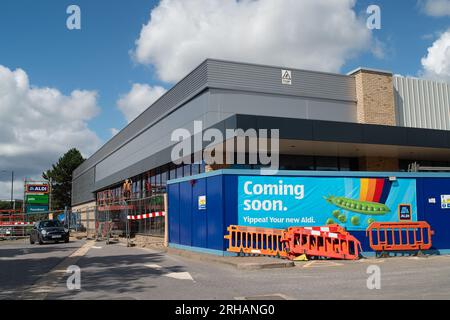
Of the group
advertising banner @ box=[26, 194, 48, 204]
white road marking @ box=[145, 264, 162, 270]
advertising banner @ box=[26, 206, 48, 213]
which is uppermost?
advertising banner @ box=[26, 194, 48, 204]

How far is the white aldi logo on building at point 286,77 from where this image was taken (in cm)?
2506

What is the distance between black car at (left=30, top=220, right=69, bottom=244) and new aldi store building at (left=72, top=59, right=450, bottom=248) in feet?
9.29

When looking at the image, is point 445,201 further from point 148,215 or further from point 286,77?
point 148,215

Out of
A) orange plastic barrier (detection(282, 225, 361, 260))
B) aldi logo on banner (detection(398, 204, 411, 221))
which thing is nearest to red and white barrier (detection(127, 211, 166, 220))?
orange plastic barrier (detection(282, 225, 361, 260))

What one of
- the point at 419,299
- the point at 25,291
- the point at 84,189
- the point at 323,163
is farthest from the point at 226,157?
the point at 84,189

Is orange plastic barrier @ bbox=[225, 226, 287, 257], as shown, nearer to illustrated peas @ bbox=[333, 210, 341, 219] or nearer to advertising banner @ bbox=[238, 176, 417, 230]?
advertising banner @ bbox=[238, 176, 417, 230]

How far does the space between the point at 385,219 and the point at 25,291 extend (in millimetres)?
11261

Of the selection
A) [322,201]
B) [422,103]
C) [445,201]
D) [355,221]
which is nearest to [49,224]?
[322,201]

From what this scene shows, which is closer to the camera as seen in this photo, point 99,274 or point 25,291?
point 25,291

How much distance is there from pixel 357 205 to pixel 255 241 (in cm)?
372

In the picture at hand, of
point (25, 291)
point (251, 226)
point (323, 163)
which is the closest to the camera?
point (25, 291)

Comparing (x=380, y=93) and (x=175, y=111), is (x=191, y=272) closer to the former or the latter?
(x=175, y=111)

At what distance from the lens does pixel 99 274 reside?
11977 millimetres

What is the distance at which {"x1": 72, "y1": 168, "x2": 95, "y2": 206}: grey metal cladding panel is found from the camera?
2270 inches
